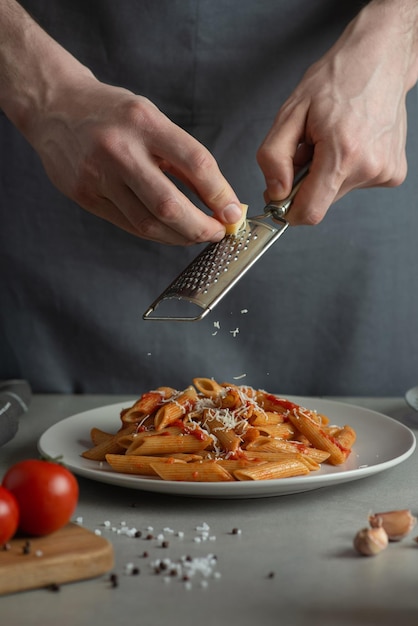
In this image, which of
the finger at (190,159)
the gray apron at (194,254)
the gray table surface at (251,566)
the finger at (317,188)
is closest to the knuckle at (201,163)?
the finger at (190,159)

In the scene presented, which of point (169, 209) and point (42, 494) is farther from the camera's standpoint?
point (169, 209)

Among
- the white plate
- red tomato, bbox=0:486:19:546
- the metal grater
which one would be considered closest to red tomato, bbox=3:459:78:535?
red tomato, bbox=0:486:19:546

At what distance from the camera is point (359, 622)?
3.58 ft

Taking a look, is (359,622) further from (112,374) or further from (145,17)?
(145,17)

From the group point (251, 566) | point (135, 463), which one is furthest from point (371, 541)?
point (135, 463)

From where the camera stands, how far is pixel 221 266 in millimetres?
1616

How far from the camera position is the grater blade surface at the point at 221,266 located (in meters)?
1.56

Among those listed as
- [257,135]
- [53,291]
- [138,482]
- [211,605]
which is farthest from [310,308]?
[211,605]

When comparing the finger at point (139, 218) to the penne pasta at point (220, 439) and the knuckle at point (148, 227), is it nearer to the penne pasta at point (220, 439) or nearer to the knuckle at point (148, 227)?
the knuckle at point (148, 227)

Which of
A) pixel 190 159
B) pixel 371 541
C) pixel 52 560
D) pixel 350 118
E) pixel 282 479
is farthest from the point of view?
pixel 350 118

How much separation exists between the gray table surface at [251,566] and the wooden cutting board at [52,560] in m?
0.02

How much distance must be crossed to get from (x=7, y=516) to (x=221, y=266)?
619mm

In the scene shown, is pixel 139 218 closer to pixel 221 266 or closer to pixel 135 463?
pixel 221 266

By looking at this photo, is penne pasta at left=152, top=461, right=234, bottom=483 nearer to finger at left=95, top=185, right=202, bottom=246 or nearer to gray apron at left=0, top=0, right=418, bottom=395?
finger at left=95, top=185, right=202, bottom=246
